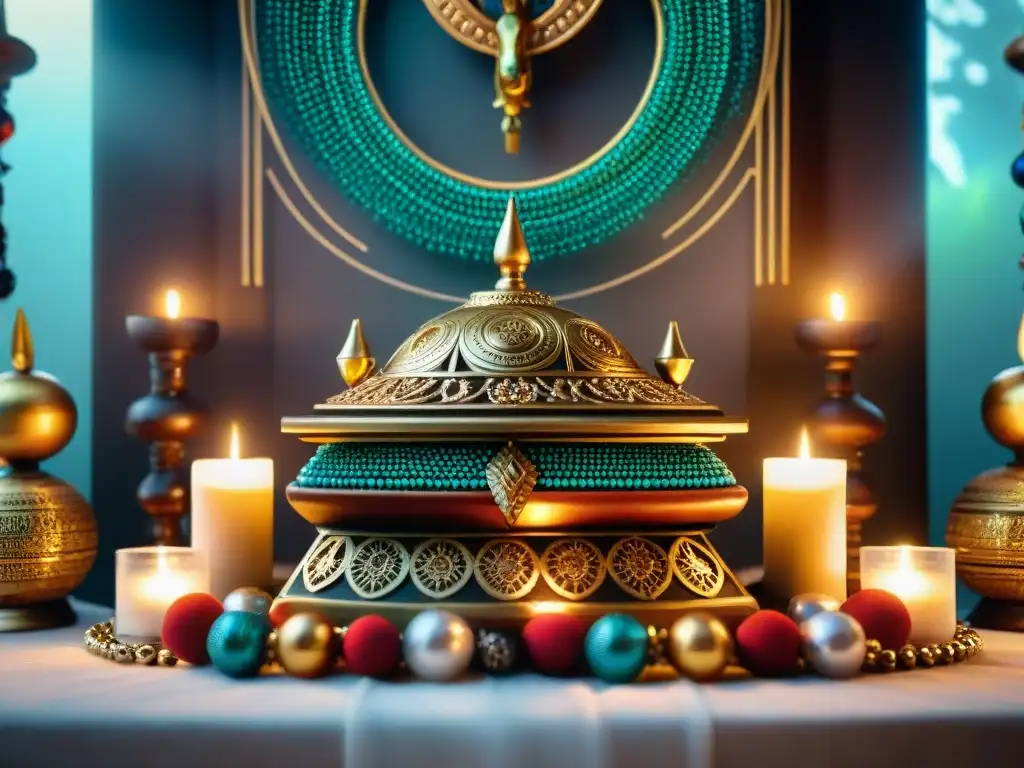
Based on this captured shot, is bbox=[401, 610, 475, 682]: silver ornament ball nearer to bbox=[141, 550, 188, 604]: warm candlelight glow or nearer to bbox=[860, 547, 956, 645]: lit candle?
bbox=[141, 550, 188, 604]: warm candlelight glow

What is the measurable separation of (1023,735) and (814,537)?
1.34 ft

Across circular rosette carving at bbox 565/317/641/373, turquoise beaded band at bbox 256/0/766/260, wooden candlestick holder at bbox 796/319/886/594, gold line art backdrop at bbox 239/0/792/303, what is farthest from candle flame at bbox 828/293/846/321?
circular rosette carving at bbox 565/317/641/373

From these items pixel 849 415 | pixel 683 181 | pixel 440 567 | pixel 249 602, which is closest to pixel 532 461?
pixel 440 567

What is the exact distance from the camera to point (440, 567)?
3.87 feet

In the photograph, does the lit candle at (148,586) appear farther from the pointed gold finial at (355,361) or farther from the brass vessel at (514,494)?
the pointed gold finial at (355,361)

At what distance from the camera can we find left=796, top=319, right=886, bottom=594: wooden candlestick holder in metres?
1.57

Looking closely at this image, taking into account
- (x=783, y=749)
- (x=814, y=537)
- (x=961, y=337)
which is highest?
(x=961, y=337)

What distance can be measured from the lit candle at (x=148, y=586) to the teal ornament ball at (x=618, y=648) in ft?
1.57

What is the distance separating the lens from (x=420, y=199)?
171cm

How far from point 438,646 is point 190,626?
0.27m

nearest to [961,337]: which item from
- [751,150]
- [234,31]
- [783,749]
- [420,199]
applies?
[751,150]

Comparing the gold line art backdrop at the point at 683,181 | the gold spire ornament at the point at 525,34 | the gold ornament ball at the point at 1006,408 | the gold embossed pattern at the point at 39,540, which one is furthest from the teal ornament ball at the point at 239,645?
the gold ornament ball at the point at 1006,408

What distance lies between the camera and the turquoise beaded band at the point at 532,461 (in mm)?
1161

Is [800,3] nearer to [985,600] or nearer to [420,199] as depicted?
[420,199]
